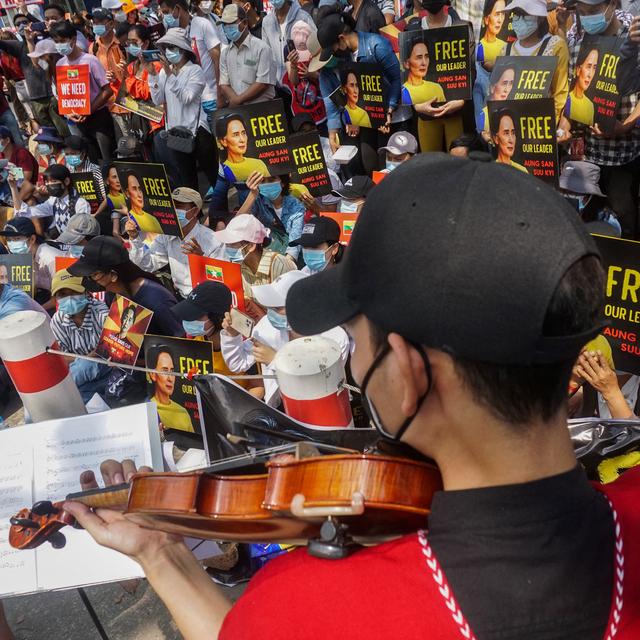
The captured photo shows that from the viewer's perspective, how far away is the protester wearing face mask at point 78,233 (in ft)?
19.2

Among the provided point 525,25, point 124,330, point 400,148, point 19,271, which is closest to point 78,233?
point 19,271

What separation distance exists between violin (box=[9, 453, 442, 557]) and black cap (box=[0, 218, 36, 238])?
218 inches

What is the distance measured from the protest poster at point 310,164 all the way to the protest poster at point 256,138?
2.6 inches

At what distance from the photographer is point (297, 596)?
36.1 inches

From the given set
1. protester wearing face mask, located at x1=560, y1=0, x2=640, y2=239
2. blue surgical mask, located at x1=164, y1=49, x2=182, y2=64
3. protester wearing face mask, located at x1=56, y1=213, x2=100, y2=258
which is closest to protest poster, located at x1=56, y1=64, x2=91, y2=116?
blue surgical mask, located at x1=164, y1=49, x2=182, y2=64

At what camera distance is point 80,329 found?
4305mm

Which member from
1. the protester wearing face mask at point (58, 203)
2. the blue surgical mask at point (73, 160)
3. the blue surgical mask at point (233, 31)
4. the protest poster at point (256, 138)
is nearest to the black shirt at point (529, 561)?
the protest poster at point (256, 138)

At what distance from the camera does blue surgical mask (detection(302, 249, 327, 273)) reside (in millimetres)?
4258

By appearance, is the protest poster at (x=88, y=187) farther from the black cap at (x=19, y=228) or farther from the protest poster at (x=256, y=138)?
the protest poster at (x=256, y=138)

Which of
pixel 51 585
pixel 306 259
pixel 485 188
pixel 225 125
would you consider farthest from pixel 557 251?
pixel 225 125

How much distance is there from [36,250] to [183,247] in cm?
221

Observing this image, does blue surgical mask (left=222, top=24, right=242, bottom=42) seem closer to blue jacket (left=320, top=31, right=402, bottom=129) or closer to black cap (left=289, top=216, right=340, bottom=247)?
blue jacket (left=320, top=31, right=402, bottom=129)

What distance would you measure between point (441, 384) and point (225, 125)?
4609mm

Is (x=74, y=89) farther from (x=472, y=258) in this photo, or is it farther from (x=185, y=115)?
(x=472, y=258)
